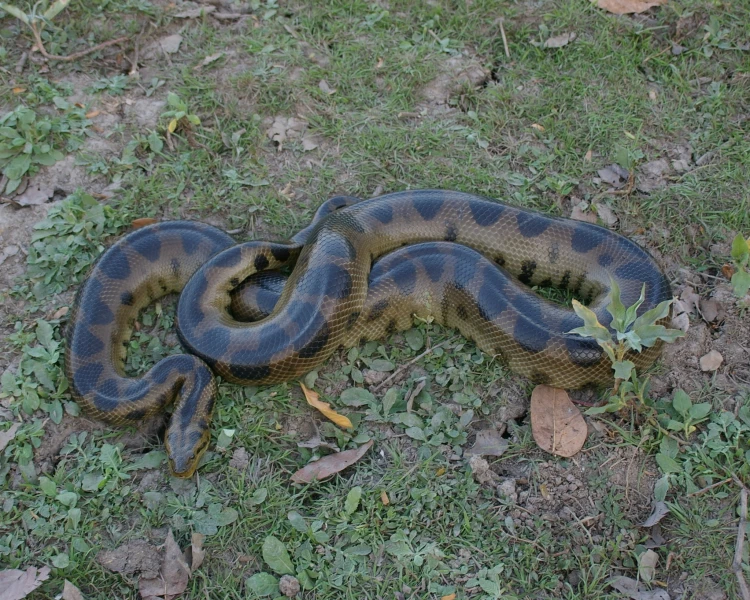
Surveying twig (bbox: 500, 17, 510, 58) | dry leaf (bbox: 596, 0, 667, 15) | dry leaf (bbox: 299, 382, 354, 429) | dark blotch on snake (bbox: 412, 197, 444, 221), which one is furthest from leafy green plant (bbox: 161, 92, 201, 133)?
dry leaf (bbox: 596, 0, 667, 15)

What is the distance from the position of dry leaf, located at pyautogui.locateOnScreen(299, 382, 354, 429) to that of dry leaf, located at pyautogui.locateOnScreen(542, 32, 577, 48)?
5238 millimetres

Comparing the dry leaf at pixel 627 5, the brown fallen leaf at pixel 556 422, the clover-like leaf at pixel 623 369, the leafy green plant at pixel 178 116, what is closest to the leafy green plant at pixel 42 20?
the leafy green plant at pixel 178 116

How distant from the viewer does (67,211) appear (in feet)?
22.0

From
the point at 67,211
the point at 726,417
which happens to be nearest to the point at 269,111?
the point at 67,211

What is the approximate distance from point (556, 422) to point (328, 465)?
75.1 inches

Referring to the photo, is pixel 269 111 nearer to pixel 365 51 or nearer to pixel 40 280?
pixel 365 51

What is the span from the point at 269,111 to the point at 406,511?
15.9 ft

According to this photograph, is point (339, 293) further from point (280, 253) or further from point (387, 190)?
point (387, 190)

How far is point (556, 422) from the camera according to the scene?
5469mm

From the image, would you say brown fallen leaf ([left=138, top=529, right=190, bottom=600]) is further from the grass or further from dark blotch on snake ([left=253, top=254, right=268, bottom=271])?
dark blotch on snake ([left=253, top=254, right=268, bottom=271])

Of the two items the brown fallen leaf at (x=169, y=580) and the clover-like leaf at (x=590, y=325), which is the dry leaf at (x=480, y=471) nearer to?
the clover-like leaf at (x=590, y=325)

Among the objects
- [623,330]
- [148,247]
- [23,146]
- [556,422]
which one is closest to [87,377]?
[148,247]

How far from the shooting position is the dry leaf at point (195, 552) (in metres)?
4.86

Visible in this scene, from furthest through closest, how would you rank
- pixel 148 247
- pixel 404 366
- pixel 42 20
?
A: pixel 42 20 → pixel 148 247 → pixel 404 366
